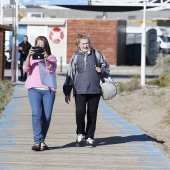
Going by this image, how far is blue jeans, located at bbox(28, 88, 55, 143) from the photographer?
10.6 meters

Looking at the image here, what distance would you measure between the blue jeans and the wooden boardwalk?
32 centimetres

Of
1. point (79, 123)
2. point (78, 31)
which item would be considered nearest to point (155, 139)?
point (79, 123)

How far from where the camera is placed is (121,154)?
34.7 feet

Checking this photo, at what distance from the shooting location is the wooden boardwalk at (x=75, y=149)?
965 centimetres

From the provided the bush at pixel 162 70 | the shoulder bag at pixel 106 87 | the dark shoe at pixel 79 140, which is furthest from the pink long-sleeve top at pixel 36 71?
the bush at pixel 162 70

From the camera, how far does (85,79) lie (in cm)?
1085

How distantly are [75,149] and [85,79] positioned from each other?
1090 mm

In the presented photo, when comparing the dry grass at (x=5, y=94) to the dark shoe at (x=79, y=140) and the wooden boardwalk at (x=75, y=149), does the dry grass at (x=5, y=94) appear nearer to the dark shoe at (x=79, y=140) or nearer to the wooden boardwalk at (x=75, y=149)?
the wooden boardwalk at (x=75, y=149)

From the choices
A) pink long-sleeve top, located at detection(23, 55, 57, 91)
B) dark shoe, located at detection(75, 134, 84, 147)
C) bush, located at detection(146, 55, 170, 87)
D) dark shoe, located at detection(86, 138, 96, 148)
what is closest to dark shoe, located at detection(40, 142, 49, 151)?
dark shoe, located at detection(75, 134, 84, 147)

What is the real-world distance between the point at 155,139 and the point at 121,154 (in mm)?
2082

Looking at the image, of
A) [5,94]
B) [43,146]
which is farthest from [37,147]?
[5,94]

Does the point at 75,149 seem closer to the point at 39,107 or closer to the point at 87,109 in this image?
the point at 87,109

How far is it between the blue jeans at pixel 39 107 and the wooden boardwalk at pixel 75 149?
1.04 feet

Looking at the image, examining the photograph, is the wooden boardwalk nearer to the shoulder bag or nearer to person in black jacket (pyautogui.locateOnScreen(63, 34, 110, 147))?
person in black jacket (pyautogui.locateOnScreen(63, 34, 110, 147))
